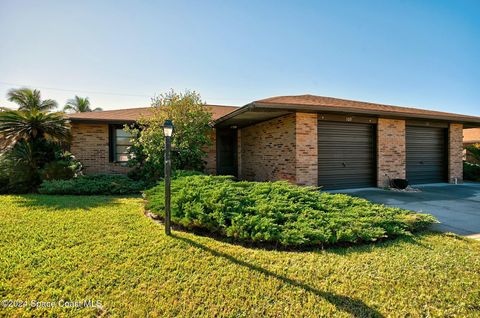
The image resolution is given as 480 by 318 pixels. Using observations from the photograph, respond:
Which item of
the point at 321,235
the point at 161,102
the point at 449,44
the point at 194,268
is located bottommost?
the point at 194,268

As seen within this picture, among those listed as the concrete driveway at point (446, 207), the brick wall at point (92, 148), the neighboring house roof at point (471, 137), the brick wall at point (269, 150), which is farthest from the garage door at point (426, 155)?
the brick wall at point (92, 148)

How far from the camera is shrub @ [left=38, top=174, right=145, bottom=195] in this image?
730 centimetres

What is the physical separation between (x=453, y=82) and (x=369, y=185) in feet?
24.9

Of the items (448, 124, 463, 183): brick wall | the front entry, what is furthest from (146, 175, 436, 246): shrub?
(448, 124, 463, 183): brick wall

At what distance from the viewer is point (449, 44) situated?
946cm

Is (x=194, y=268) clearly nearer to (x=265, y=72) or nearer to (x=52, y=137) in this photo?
(x=52, y=137)

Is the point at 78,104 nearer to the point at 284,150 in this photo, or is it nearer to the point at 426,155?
the point at 284,150

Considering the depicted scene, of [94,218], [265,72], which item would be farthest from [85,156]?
[265,72]

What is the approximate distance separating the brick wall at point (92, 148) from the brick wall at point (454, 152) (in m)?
16.0

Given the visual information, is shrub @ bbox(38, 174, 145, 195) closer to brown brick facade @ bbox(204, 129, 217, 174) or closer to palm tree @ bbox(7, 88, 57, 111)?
brown brick facade @ bbox(204, 129, 217, 174)

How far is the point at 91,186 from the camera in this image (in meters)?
7.69

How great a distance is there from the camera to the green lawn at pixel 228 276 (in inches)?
88.1

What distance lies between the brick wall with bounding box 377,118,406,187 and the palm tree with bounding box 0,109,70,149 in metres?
12.3

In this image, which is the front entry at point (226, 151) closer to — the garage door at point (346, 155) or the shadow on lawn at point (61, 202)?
the garage door at point (346, 155)
